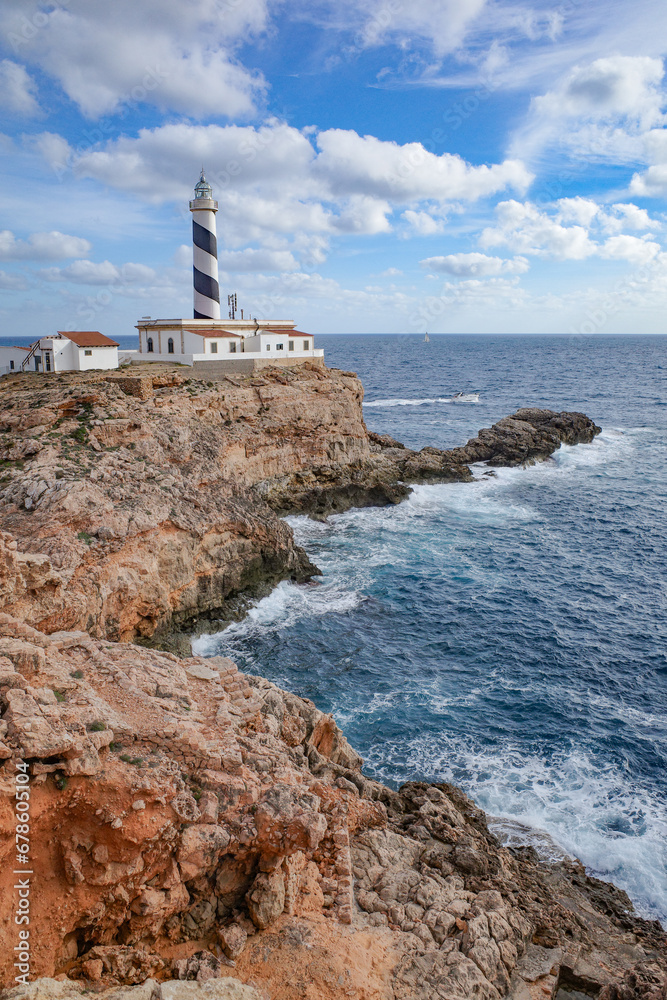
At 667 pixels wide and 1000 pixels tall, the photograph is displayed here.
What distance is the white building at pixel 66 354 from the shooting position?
40531 millimetres

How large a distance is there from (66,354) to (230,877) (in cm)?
3738

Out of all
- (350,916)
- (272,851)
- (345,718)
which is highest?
(272,851)

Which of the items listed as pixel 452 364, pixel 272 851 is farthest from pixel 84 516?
pixel 452 364

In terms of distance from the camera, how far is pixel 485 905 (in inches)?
509

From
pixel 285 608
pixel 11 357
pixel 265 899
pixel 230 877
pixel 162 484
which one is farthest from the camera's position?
pixel 11 357

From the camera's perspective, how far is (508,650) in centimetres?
2564

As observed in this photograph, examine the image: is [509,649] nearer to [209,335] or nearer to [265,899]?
[265,899]

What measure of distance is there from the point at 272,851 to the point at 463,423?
65.9m

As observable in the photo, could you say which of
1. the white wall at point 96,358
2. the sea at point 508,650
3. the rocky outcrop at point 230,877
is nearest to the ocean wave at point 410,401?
the sea at point 508,650

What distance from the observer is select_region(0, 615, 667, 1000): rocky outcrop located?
9.75 metres

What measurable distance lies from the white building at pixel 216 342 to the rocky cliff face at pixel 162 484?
265 cm

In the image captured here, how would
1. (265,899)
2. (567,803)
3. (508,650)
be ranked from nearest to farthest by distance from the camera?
1. (265,899)
2. (567,803)
3. (508,650)

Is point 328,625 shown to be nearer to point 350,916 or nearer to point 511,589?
point 511,589

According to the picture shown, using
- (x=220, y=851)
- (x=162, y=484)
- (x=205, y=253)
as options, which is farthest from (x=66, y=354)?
(x=220, y=851)
